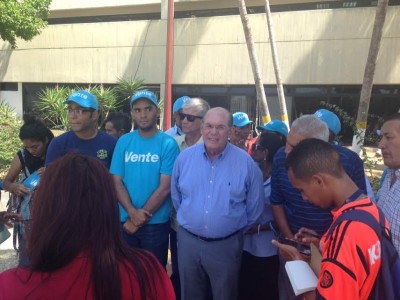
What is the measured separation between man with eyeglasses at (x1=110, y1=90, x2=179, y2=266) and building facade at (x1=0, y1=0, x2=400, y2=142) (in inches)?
440

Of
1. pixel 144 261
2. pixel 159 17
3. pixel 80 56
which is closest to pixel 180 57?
pixel 159 17

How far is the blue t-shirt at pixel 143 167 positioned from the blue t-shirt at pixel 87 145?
6.2 inches

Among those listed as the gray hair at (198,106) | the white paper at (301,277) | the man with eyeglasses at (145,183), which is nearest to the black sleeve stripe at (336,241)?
the white paper at (301,277)

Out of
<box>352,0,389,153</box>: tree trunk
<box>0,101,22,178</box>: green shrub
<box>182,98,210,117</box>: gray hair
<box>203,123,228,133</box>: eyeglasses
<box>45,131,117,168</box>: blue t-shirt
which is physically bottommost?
<box>0,101,22,178</box>: green shrub

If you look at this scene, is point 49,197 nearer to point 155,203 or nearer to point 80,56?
point 155,203

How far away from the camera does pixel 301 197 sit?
2525mm

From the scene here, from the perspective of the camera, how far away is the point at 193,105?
11.5 feet

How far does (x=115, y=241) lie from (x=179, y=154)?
1644mm

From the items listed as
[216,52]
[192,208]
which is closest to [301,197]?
[192,208]

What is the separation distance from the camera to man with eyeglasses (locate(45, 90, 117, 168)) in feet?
9.99

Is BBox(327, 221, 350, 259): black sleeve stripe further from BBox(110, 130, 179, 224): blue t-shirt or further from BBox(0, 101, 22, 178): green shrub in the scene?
BBox(0, 101, 22, 178): green shrub

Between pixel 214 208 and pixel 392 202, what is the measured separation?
3.97ft

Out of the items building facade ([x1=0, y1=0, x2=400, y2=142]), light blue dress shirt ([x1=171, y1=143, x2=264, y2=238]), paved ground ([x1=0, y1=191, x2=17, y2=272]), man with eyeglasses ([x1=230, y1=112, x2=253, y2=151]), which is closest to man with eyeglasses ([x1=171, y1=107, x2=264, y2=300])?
light blue dress shirt ([x1=171, y1=143, x2=264, y2=238])

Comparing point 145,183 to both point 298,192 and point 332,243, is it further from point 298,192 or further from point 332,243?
point 332,243
